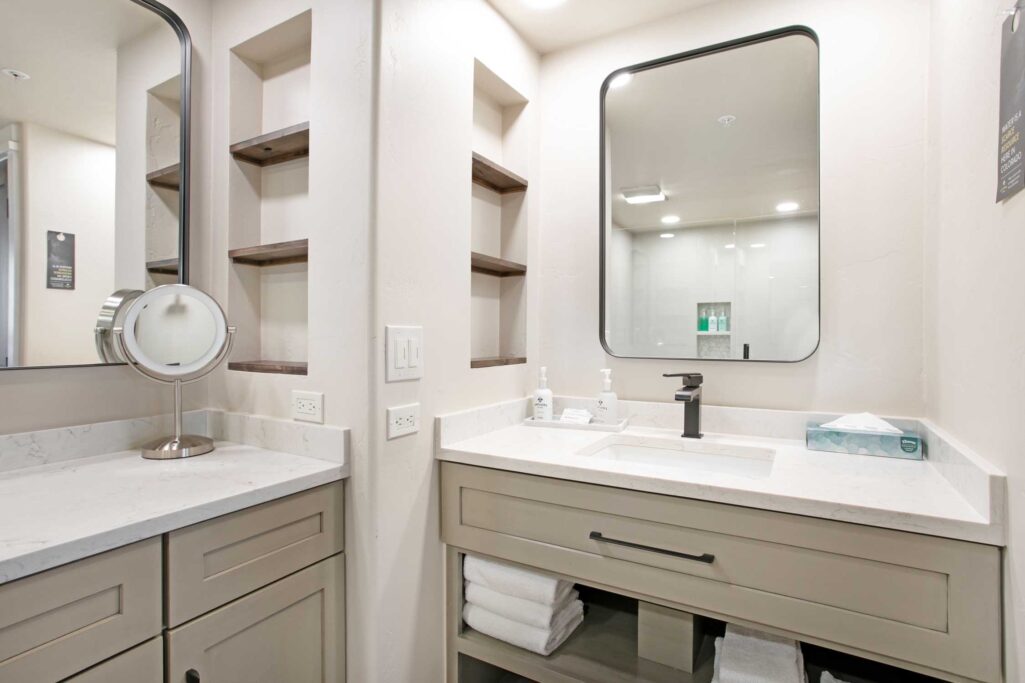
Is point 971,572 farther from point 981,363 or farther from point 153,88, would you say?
point 153,88

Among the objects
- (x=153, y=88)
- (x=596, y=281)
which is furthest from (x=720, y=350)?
(x=153, y=88)

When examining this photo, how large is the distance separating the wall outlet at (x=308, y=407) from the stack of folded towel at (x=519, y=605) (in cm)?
59

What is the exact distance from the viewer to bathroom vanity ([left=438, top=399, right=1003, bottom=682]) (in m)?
0.94

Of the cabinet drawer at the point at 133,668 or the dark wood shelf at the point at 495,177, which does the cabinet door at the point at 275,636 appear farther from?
the dark wood shelf at the point at 495,177

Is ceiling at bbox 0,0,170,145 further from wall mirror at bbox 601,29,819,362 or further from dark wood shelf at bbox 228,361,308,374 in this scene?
wall mirror at bbox 601,29,819,362

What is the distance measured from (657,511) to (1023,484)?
62cm

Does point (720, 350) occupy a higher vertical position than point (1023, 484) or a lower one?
higher

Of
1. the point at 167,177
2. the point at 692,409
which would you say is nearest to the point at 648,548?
the point at 692,409

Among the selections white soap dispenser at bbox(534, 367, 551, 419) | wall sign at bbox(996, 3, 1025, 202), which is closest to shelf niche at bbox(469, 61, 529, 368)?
white soap dispenser at bbox(534, 367, 551, 419)

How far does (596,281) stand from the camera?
1.91 m

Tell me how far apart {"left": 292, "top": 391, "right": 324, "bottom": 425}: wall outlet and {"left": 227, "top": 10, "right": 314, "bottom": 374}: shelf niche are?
0.49ft

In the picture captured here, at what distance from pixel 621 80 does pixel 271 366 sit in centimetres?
153

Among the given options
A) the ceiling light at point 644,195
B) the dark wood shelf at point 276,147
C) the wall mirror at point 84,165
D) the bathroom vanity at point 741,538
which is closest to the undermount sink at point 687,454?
the bathroom vanity at point 741,538

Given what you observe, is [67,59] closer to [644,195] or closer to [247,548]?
[247,548]
